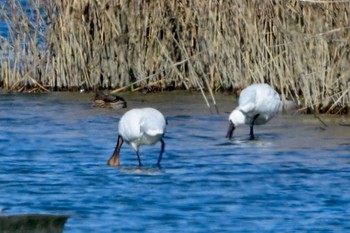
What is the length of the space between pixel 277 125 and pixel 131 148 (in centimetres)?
172

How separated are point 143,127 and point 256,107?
6.28ft

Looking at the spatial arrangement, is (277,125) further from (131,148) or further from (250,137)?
(131,148)

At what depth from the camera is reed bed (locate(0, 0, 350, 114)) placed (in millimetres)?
13219

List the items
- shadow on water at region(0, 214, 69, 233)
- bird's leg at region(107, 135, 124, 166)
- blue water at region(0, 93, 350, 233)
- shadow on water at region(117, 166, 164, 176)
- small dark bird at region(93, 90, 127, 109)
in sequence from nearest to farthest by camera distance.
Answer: shadow on water at region(0, 214, 69, 233), blue water at region(0, 93, 350, 233), shadow on water at region(117, 166, 164, 176), bird's leg at region(107, 135, 124, 166), small dark bird at region(93, 90, 127, 109)

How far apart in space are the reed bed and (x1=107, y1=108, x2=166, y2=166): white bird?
8.83 feet

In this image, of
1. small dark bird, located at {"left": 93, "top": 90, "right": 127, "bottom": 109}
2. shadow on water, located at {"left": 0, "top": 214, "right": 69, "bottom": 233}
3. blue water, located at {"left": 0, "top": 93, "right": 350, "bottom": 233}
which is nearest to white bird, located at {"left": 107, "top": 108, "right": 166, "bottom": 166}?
blue water, located at {"left": 0, "top": 93, "right": 350, "bottom": 233}

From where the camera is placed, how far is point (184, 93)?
14.3m

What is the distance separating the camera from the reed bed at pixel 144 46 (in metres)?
13.2

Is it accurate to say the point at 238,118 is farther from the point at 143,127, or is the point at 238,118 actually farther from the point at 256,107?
the point at 143,127

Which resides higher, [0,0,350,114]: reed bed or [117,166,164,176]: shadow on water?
[0,0,350,114]: reed bed

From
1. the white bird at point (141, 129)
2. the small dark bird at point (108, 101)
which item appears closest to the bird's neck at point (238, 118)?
the white bird at point (141, 129)

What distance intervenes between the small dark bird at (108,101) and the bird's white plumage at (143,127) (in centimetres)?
288

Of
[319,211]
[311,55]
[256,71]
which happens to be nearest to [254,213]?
[319,211]

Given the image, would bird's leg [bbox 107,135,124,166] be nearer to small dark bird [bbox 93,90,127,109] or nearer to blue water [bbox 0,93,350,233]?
blue water [bbox 0,93,350,233]
